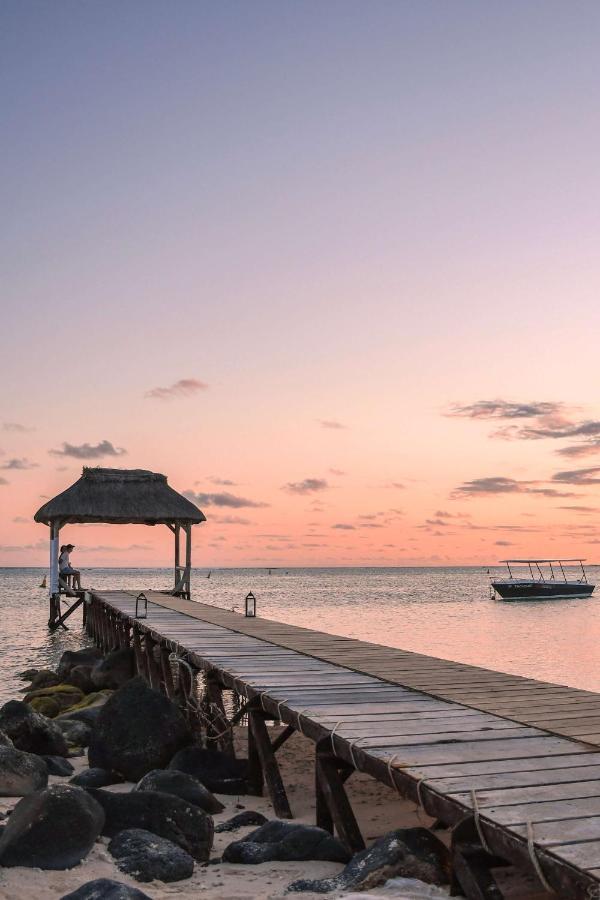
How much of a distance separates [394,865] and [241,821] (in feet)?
7.71

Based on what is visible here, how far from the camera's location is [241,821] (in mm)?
6805

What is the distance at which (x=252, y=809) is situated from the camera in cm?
761

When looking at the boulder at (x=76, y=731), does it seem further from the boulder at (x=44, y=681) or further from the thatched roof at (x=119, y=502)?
the thatched roof at (x=119, y=502)

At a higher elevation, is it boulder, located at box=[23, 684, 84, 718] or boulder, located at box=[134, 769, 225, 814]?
boulder, located at box=[134, 769, 225, 814]

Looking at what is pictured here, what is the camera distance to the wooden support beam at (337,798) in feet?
19.1

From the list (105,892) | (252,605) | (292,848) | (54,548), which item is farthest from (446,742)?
(54,548)

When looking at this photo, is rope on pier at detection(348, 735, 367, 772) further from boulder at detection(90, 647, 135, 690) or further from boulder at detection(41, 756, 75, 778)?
boulder at detection(90, 647, 135, 690)

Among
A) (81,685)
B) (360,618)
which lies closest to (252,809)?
(81,685)

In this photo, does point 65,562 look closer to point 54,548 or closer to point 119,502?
point 54,548

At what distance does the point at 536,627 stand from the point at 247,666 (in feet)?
103

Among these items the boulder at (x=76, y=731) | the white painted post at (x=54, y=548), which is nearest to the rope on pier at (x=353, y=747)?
the boulder at (x=76, y=731)

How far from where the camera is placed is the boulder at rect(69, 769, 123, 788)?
27.6ft

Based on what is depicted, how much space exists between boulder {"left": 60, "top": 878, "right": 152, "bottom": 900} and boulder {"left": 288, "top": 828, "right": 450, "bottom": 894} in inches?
40.5

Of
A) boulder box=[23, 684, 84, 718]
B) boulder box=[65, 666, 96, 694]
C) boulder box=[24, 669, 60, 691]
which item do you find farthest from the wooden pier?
boulder box=[24, 669, 60, 691]
